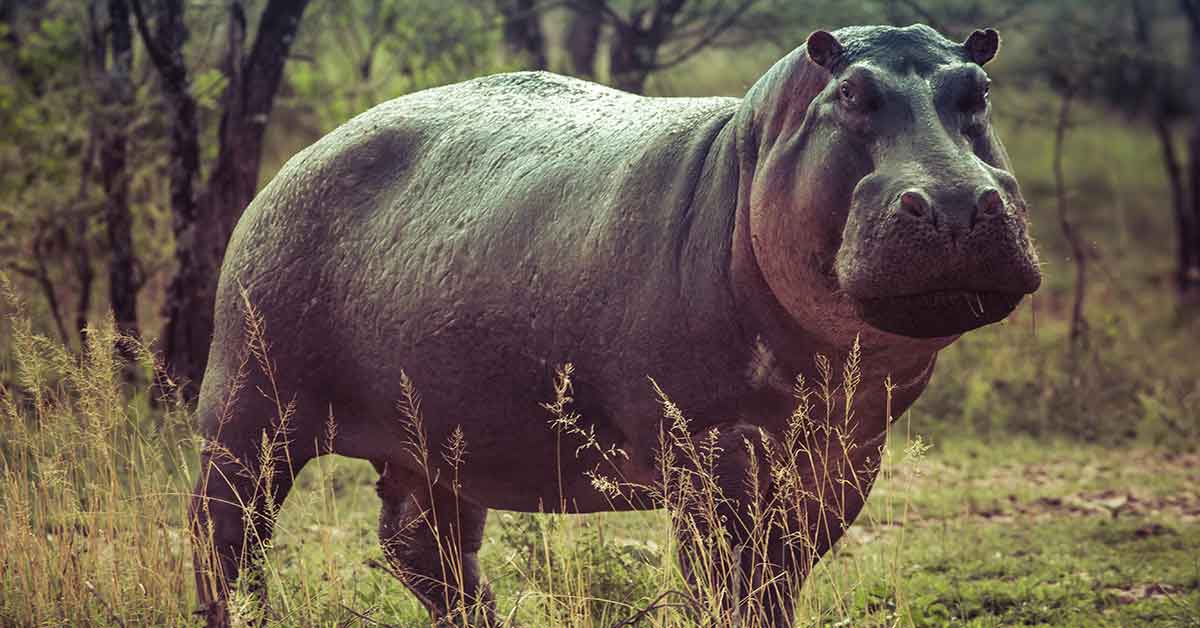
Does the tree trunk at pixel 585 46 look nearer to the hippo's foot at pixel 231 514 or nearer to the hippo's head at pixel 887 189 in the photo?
the hippo's foot at pixel 231 514

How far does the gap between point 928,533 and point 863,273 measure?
386 cm

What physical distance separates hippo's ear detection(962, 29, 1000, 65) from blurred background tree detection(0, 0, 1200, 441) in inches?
108

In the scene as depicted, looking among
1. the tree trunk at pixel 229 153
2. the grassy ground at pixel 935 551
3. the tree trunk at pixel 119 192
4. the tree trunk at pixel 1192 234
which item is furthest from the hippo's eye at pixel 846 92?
the tree trunk at pixel 1192 234

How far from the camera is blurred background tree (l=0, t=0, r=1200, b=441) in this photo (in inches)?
271

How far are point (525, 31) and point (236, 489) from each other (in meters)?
7.34

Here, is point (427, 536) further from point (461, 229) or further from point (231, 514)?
point (461, 229)

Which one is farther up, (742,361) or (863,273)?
(863,273)

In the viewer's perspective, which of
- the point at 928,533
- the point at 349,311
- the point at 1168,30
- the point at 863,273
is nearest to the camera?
the point at 863,273

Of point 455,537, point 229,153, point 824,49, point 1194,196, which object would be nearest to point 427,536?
point 455,537

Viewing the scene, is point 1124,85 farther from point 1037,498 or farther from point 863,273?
point 863,273

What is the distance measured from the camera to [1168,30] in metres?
27.8

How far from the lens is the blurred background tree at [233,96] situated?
6879 mm

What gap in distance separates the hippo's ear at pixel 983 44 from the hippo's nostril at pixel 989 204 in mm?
521

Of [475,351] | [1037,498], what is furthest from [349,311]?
[1037,498]
